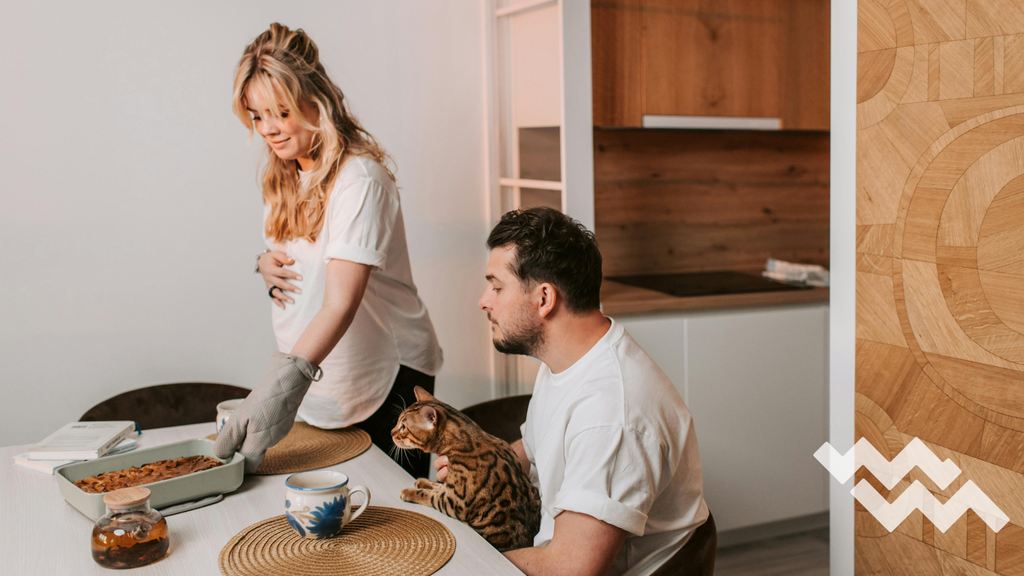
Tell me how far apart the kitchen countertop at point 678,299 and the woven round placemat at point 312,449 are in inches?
40.7

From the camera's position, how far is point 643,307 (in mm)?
2498

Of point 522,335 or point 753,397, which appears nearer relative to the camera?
point 522,335

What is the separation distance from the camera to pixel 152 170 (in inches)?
95.7

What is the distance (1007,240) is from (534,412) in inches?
31.4

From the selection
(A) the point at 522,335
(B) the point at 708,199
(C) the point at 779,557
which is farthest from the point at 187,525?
(B) the point at 708,199

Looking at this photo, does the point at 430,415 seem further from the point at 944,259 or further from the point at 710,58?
the point at 710,58

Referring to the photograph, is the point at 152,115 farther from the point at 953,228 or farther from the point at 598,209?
the point at 953,228

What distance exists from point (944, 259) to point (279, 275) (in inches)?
51.4

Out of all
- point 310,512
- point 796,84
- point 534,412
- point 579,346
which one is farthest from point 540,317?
point 796,84

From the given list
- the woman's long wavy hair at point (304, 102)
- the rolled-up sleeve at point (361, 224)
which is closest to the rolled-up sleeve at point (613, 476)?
the rolled-up sleeve at point (361, 224)

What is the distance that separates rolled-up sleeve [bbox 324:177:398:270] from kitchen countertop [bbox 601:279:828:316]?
0.99 meters

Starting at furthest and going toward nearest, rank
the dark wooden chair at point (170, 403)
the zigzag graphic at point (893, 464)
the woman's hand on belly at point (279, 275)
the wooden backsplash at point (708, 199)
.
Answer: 1. the wooden backsplash at point (708, 199)
2. the dark wooden chair at point (170, 403)
3. the woman's hand on belly at point (279, 275)
4. the zigzag graphic at point (893, 464)

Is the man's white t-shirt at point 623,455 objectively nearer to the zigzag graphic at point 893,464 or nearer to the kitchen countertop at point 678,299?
the zigzag graphic at point 893,464

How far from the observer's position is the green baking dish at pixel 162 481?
47.6 inches
